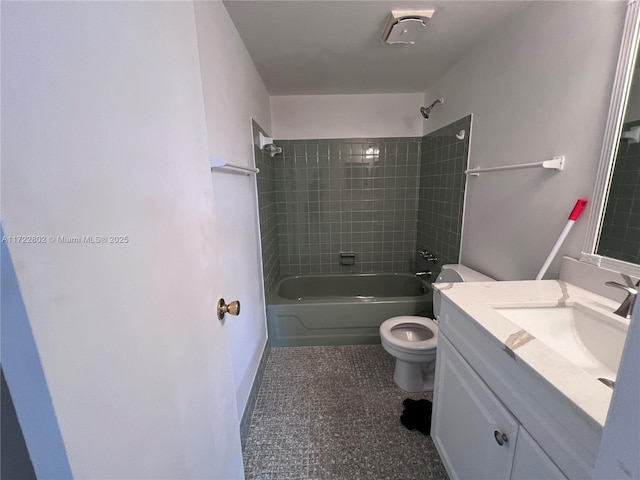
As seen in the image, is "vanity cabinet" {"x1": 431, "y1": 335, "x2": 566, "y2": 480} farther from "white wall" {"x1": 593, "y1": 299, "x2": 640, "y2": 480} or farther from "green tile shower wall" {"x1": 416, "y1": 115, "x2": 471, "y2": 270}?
"green tile shower wall" {"x1": 416, "y1": 115, "x2": 471, "y2": 270}

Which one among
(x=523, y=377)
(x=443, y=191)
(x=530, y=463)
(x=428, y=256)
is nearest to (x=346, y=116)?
(x=443, y=191)

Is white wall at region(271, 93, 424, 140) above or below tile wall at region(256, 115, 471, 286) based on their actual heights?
above

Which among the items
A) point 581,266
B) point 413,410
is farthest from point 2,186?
point 413,410

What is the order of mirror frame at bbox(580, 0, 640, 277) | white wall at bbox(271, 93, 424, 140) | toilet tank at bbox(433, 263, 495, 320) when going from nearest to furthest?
Answer: mirror frame at bbox(580, 0, 640, 277), toilet tank at bbox(433, 263, 495, 320), white wall at bbox(271, 93, 424, 140)

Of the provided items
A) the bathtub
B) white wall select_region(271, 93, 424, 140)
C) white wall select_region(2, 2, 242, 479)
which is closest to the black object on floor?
the bathtub

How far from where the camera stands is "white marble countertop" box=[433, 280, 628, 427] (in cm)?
56

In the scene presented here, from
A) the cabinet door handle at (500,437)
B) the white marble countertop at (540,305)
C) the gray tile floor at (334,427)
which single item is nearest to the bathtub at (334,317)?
the gray tile floor at (334,427)

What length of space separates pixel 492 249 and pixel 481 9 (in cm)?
130

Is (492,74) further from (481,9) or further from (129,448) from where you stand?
(129,448)

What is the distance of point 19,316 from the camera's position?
282mm

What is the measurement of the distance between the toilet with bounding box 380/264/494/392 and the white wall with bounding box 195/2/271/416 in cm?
92

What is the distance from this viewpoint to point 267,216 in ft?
7.61

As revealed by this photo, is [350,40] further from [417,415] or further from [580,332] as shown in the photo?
[417,415]

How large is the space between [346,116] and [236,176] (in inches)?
64.5
